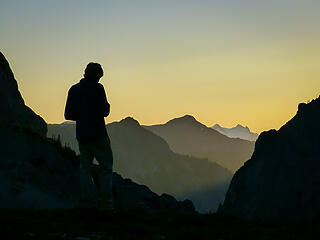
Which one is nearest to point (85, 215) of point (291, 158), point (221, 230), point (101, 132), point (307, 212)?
point (101, 132)

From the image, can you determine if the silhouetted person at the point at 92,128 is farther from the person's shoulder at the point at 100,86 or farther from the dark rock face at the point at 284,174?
the dark rock face at the point at 284,174

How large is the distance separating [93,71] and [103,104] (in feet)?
2.46

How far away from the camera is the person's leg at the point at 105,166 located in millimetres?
11328

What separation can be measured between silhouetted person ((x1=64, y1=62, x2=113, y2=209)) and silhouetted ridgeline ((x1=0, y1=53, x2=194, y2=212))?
5.18 m

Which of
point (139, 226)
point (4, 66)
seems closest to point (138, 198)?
point (4, 66)

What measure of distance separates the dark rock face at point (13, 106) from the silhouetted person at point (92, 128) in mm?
15993

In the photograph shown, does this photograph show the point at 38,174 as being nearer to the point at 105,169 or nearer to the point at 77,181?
the point at 77,181

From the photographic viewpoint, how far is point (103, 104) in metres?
11.5

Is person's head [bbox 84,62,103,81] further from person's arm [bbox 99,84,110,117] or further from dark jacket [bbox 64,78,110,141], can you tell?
person's arm [bbox 99,84,110,117]

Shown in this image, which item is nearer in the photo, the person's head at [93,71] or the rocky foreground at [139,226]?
the rocky foreground at [139,226]

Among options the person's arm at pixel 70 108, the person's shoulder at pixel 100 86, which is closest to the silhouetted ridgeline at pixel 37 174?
the person's arm at pixel 70 108

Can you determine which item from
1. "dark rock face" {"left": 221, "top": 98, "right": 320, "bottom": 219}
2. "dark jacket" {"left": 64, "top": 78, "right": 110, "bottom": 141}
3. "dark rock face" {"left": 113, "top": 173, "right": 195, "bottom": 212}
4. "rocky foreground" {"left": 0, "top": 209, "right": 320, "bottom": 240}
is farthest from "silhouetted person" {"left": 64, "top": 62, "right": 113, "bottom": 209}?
"dark rock face" {"left": 221, "top": 98, "right": 320, "bottom": 219}

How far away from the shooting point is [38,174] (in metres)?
21.0

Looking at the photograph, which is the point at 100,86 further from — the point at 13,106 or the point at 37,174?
the point at 13,106
